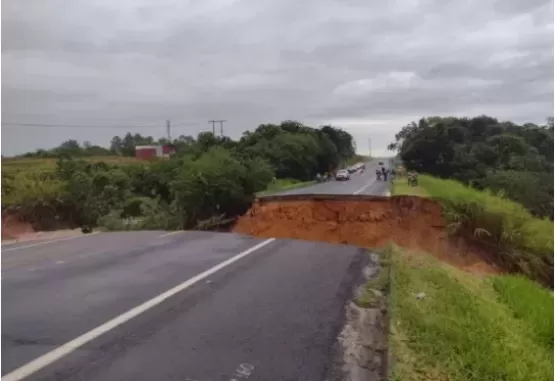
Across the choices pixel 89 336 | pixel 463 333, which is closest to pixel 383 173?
pixel 463 333

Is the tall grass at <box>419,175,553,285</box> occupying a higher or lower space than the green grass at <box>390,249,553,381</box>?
lower

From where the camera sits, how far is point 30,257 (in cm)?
1240

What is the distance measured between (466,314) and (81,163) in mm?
31582

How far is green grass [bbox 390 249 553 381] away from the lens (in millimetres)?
5340

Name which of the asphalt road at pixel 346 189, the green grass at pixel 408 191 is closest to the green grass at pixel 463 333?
the green grass at pixel 408 191

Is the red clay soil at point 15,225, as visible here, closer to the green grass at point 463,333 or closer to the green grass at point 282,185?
the green grass at point 282,185

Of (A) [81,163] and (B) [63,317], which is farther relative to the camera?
(A) [81,163]

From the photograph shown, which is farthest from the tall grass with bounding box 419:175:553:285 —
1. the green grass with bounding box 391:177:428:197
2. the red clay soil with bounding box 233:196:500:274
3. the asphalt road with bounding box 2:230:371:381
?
the asphalt road with bounding box 2:230:371:381

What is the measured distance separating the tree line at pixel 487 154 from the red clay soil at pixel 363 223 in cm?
772

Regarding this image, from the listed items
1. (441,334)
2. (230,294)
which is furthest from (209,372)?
(230,294)

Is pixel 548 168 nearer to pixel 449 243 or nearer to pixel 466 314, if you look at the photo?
pixel 449 243

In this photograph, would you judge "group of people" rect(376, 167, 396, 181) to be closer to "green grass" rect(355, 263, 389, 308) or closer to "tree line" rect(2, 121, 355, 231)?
"tree line" rect(2, 121, 355, 231)

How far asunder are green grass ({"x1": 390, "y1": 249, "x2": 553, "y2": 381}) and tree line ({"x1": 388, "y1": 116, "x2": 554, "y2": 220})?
73.3 ft

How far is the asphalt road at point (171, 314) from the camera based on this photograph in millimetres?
5137
